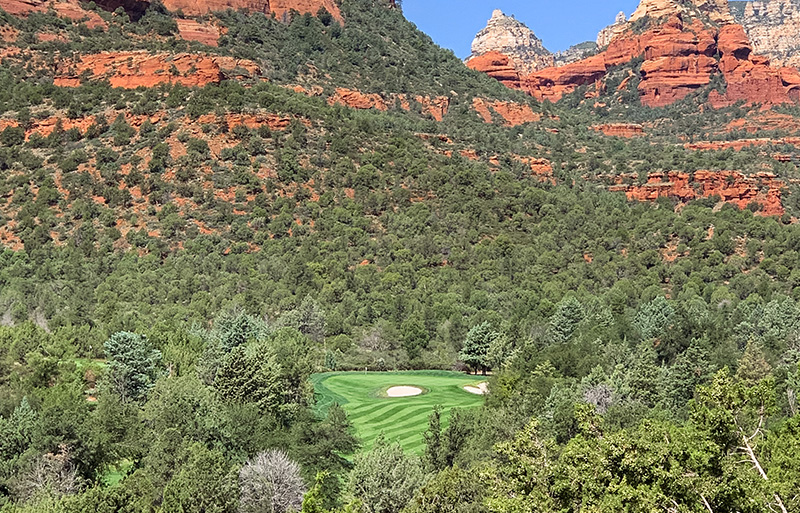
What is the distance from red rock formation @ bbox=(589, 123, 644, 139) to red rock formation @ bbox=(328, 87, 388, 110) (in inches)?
1792

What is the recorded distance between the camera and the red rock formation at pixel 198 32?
120 meters

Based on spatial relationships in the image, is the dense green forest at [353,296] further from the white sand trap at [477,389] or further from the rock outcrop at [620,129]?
the rock outcrop at [620,129]

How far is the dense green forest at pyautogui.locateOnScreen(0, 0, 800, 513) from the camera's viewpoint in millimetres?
25028

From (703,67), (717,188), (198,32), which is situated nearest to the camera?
(717,188)

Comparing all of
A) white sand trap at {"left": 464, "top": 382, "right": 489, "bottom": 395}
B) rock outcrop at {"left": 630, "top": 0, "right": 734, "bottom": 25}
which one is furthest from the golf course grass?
rock outcrop at {"left": 630, "top": 0, "right": 734, "bottom": 25}

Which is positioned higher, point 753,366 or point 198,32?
point 198,32

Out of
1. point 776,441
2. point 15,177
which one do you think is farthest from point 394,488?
point 15,177

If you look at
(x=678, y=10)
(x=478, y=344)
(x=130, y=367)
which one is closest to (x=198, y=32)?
(x=478, y=344)

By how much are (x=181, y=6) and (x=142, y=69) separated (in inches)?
1363

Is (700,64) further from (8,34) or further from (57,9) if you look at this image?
(8,34)

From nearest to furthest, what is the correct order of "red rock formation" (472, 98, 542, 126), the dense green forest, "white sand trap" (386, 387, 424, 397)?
the dense green forest, "white sand trap" (386, 387, 424, 397), "red rock formation" (472, 98, 542, 126)

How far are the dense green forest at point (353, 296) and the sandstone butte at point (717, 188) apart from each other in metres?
2.16

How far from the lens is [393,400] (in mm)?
52438

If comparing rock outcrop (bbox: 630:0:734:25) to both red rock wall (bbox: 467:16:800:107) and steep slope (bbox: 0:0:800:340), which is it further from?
steep slope (bbox: 0:0:800:340)
